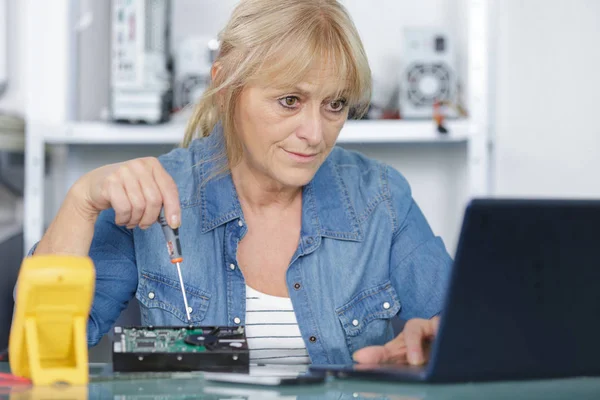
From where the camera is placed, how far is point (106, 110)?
2.39 m

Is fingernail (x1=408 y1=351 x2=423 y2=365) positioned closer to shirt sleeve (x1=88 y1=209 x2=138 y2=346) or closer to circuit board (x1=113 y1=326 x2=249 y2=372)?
circuit board (x1=113 y1=326 x2=249 y2=372)

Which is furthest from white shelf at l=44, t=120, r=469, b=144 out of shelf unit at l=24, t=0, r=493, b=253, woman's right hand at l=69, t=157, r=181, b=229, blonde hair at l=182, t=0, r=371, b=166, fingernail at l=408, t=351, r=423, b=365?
fingernail at l=408, t=351, r=423, b=365

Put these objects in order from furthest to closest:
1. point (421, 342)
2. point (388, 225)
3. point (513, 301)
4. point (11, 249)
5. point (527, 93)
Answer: point (527, 93) → point (11, 249) → point (388, 225) → point (421, 342) → point (513, 301)

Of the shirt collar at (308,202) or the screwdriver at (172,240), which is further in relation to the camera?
the shirt collar at (308,202)

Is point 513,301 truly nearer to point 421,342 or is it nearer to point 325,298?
point 421,342

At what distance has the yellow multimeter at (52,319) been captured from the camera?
80 cm

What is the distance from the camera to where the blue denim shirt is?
136 cm

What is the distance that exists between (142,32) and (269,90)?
0.93 meters

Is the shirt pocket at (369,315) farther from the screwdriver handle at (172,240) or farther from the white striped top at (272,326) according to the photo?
the screwdriver handle at (172,240)

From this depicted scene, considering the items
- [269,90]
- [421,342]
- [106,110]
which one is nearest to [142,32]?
[106,110]

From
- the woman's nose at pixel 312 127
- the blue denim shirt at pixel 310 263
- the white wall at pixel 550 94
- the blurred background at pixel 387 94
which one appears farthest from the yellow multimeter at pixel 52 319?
the white wall at pixel 550 94

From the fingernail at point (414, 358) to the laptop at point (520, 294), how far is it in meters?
0.20

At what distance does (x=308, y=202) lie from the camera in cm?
149

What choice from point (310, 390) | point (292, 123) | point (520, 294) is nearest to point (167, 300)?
point (292, 123)
